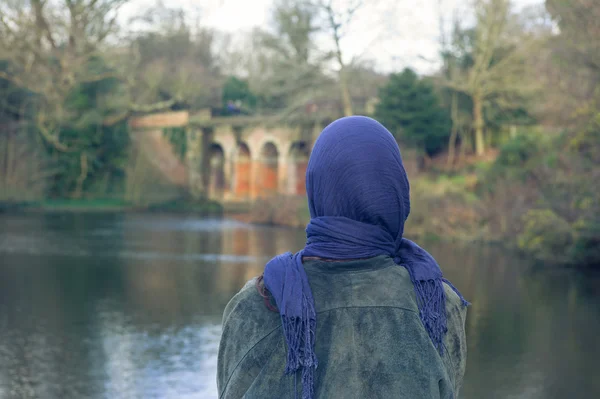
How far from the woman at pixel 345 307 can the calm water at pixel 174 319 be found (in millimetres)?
5009

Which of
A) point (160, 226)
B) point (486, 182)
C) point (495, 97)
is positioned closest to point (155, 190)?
point (160, 226)

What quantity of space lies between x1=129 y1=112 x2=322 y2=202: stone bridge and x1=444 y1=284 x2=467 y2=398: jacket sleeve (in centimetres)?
3721

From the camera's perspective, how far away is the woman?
1771 millimetres

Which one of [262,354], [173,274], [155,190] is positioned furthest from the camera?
[155,190]

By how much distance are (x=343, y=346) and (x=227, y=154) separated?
40.2 m

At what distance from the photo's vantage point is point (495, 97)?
105 ft

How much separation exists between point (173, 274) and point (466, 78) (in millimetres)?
20733

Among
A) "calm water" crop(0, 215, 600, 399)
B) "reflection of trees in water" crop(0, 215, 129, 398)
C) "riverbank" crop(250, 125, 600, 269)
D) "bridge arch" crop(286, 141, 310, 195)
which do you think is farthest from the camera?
"bridge arch" crop(286, 141, 310, 195)

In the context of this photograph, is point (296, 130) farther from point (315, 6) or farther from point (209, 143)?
point (315, 6)

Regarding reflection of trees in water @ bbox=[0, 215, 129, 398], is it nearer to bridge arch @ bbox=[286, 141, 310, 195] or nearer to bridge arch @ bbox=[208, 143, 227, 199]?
bridge arch @ bbox=[286, 141, 310, 195]

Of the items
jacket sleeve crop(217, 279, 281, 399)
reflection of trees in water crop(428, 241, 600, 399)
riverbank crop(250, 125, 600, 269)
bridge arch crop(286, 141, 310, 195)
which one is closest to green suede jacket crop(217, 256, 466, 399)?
jacket sleeve crop(217, 279, 281, 399)

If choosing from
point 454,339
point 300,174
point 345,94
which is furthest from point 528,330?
point 300,174

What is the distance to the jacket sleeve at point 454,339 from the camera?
6.30 ft

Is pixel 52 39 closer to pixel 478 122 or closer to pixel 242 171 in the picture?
pixel 242 171
